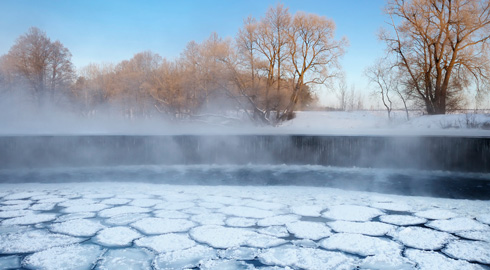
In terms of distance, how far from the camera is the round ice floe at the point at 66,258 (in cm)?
199

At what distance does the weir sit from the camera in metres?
7.31

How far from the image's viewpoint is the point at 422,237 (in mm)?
2479

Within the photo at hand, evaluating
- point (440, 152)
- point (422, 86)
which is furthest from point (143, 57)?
point (440, 152)

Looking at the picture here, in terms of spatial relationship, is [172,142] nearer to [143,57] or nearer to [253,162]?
[253,162]

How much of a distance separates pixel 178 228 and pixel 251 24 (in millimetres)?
14930

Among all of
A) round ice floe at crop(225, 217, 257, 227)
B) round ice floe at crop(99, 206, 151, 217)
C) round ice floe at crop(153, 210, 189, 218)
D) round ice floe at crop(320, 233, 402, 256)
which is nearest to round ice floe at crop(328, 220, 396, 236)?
round ice floe at crop(320, 233, 402, 256)

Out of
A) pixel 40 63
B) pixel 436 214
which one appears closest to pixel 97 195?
pixel 436 214

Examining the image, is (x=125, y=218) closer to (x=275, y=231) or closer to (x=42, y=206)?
(x=42, y=206)

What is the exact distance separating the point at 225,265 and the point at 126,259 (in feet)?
2.02

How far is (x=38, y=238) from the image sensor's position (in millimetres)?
2477

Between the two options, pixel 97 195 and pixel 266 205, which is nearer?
pixel 266 205

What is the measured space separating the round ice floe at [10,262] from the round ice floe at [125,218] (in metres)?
0.80

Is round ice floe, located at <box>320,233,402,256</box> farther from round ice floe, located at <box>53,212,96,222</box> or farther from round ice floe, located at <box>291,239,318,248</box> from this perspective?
round ice floe, located at <box>53,212,96,222</box>

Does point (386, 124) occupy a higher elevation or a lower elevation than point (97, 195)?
higher
